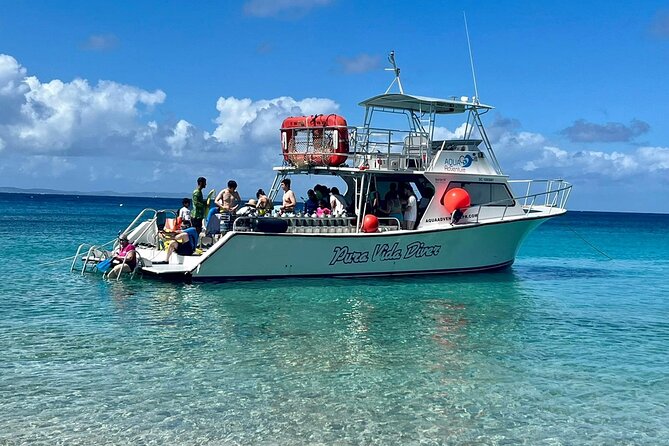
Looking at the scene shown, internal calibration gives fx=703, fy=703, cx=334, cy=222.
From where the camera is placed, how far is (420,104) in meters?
16.9

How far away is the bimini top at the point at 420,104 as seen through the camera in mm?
16641

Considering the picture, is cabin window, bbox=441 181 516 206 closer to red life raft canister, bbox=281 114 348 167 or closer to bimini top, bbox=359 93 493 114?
bimini top, bbox=359 93 493 114

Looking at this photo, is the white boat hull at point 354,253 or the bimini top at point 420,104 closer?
the white boat hull at point 354,253

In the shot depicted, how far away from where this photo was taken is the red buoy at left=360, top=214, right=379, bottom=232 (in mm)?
15570

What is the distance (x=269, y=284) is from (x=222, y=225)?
1.68 metres

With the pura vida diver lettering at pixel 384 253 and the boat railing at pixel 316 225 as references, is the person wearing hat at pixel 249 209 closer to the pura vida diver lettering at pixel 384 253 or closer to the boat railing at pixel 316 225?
the boat railing at pixel 316 225

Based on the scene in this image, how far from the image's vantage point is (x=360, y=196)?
16.2 meters

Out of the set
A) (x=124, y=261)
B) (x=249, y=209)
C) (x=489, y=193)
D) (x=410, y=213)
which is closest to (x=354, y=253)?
(x=410, y=213)

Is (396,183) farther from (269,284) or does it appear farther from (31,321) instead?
(31,321)

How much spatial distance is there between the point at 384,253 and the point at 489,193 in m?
3.42

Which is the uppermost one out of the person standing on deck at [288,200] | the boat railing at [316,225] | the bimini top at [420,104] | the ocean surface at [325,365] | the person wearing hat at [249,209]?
the bimini top at [420,104]

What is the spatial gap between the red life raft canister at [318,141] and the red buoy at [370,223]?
1.61 m

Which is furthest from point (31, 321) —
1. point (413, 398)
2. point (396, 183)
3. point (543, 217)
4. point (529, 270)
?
point (529, 270)

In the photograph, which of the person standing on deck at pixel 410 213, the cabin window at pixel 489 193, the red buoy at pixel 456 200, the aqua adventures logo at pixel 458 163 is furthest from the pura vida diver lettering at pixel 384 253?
the aqua adventures logo at pixel 458 163
